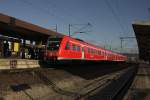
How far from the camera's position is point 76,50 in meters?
31.1

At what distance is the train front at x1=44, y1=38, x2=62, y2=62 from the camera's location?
26.7 meters

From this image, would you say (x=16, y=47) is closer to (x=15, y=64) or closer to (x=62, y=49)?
(x=62, y=49)

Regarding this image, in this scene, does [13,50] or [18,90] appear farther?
[13,50]

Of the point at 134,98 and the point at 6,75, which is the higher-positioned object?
the point at 6,75

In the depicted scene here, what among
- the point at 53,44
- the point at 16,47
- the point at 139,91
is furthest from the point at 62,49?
the point at 139,91

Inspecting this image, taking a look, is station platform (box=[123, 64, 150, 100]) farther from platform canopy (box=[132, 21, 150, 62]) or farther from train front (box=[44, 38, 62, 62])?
train front (box=[44, 38, 62, 62])

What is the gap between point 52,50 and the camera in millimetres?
27438

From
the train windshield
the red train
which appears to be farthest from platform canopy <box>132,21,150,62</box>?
the train windshield

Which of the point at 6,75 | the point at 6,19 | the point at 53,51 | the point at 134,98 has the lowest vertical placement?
the point at 134,98

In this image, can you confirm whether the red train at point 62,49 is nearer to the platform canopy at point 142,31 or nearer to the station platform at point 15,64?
the station platform at point 15,64

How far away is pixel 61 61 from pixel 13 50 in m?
7.52

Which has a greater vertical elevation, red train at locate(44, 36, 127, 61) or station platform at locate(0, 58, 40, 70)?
red train at locate(44, 36, 127, 61)

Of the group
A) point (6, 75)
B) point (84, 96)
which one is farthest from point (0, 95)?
point (84, 96)

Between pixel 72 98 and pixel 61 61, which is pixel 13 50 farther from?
pixel 72 98
